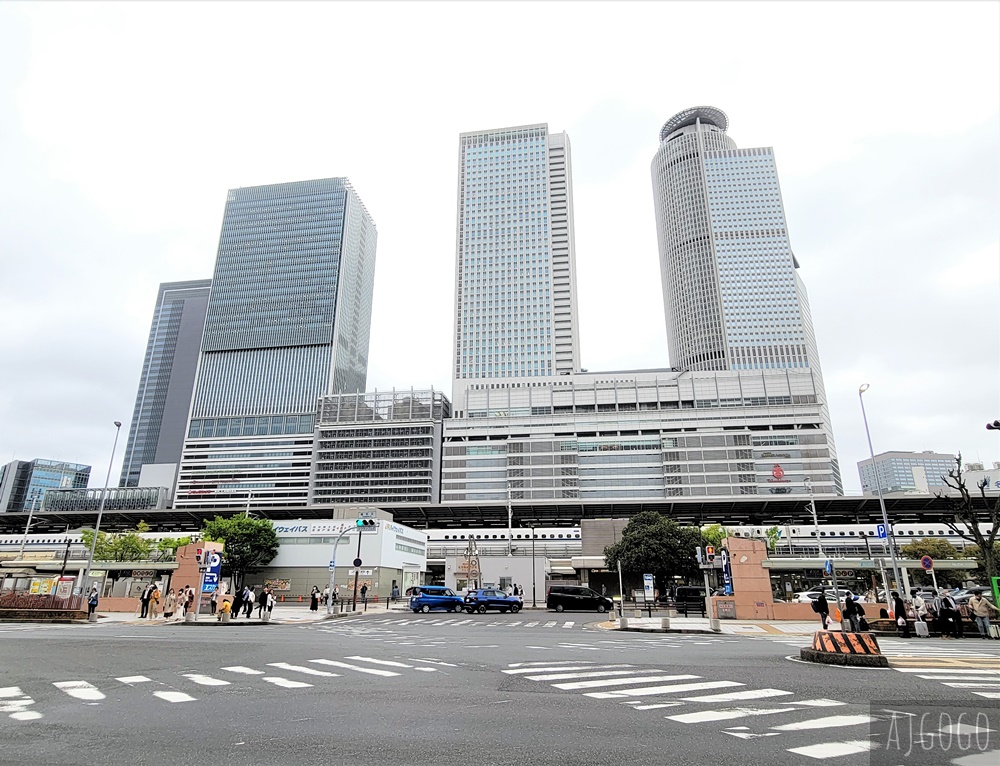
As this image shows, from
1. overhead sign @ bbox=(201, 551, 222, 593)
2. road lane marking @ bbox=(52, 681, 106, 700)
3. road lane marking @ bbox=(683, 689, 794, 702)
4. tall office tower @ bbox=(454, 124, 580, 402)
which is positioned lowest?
road lane marking @ bbox=(52, 681, 106, 700)

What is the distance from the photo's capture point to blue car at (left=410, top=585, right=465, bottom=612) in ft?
140

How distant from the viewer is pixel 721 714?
805 cm

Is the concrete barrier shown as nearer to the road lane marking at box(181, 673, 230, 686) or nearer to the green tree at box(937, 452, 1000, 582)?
the road lane marking at box(181, 673, 230, 686)

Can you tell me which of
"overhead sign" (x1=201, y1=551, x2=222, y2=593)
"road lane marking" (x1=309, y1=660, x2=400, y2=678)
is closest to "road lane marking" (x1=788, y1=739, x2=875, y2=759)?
"road lane marking" (x1=309, y1=660, x2=400, y2=678)

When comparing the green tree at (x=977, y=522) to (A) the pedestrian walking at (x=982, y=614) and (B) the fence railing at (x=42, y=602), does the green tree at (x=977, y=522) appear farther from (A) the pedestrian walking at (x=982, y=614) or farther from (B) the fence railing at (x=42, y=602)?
(B) the fence railing at (x=42, y=602)

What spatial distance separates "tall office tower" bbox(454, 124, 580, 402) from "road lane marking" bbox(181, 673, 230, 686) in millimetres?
167239

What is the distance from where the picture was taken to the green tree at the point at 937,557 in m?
71.0

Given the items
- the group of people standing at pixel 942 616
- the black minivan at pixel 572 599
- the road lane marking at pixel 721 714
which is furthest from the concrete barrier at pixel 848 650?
the black minivan at pixel 572 599

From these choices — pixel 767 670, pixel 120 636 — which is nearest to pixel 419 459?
pixel 120 636

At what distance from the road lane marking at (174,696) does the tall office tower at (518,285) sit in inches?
6659

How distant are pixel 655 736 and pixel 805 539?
11704 centimetres

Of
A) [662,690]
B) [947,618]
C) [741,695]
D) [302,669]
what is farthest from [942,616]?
[302,669]

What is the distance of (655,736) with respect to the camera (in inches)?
271

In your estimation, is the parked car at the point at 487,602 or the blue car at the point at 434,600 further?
the blue car at the point at 434,600
